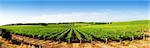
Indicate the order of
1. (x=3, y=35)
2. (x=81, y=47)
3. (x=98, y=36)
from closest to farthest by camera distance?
(x=81, y=47) < (x=98, y=36) < (x=3, y=35)

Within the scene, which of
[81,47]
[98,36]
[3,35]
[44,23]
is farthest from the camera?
[44,23]

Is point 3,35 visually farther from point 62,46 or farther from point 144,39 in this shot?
point 144,39

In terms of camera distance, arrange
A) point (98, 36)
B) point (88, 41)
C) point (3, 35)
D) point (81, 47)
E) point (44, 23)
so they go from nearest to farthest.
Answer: point (81, 47), point (88, 41), point (98, 36), point (3, 35), point (44, 23)

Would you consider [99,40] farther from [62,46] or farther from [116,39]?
[62,46]

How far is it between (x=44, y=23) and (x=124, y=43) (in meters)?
63.4

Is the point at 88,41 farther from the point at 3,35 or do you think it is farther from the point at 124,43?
the point at 3,35

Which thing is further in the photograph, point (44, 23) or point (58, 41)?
point (44, 23)

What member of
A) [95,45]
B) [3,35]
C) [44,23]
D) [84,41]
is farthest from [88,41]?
[44,23]

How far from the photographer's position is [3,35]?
60.4 meters

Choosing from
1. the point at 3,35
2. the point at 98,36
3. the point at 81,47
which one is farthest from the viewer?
the point at 3,35

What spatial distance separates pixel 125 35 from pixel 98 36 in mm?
4796

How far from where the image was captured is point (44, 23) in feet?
344

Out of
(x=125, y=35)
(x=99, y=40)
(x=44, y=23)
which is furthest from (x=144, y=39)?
(x=44, y=23)

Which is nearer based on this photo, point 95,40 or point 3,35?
point 95,40
